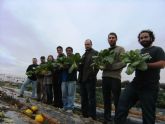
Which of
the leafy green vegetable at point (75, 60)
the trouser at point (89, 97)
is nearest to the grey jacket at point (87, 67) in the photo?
the trouser at point (89, 97)

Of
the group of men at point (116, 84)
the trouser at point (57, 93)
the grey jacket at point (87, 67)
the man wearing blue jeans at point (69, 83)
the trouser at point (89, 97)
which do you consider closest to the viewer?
the group of men at point (116, 84)

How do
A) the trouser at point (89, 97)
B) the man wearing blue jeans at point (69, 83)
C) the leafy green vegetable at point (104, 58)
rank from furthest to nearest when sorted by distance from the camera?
the man wearing blue jeans at point (69, 83)
the trouser at point (89, 97)
the leafy green vegetable at point (104, 58)

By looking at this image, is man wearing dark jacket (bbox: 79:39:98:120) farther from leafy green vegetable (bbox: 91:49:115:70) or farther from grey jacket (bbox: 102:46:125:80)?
grey jacket (bbox: 102:46:125:80)

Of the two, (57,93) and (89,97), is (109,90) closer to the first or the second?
(89,97)

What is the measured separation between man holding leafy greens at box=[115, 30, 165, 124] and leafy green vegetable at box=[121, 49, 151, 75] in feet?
0.26

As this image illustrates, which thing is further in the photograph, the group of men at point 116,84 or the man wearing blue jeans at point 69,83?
the man wearing blue jeans at point 69,83

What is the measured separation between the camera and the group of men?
232 inches

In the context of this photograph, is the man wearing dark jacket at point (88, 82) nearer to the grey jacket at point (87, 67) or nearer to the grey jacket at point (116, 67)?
the grey jacket at point (87, 67)

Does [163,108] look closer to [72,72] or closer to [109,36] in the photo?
[72,72]

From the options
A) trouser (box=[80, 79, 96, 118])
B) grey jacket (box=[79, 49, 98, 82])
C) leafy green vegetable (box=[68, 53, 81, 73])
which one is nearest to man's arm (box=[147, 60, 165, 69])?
grey jacket (box=[79, 49, 98, 82])

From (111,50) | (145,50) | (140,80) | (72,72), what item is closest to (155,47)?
(145,50)

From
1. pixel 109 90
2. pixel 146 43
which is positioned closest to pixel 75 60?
pixel 109 90

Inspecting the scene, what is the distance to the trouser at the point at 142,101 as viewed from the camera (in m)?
5.85

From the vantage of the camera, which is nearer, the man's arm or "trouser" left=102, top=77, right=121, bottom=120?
the man's arm
